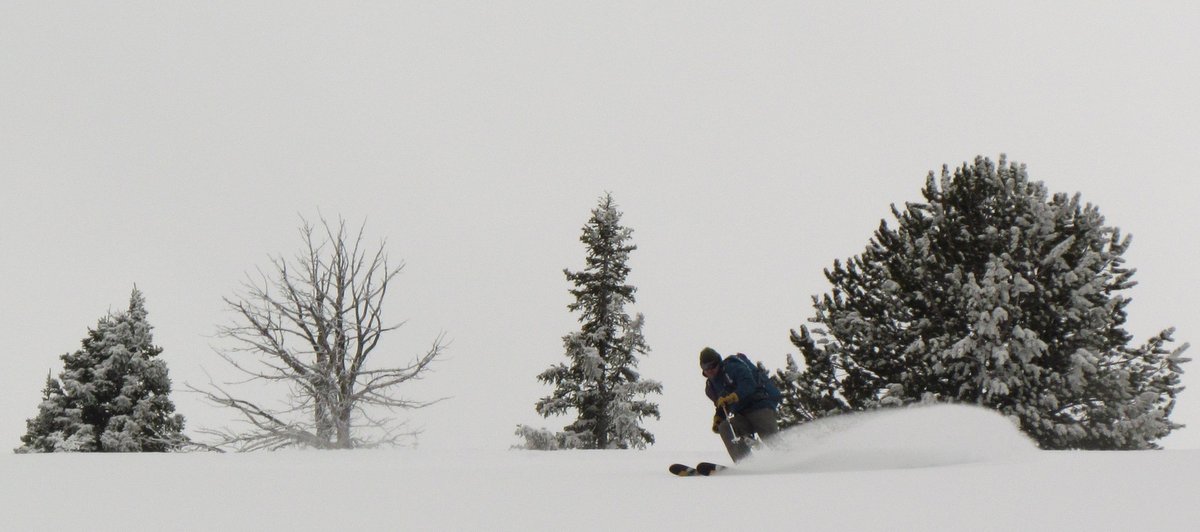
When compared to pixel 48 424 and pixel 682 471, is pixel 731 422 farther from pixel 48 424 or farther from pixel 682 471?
pixel 48 424

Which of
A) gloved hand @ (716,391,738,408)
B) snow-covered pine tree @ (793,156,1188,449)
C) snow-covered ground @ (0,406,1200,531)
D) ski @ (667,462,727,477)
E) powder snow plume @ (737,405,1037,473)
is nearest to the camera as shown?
snow-covered ground @ (0,406,1200,531)

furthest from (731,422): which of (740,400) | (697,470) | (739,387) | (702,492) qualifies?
(702,492)

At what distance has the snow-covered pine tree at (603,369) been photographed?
28953mm

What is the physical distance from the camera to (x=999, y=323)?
80.4 feet

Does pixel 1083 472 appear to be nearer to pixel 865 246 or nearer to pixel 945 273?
pixel 945 273

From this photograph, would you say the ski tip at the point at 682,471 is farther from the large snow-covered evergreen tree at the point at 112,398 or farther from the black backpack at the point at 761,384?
the large snow-covered evergreen tree at the point at 112,398

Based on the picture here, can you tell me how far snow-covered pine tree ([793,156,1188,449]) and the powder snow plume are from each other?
13769 millimetres

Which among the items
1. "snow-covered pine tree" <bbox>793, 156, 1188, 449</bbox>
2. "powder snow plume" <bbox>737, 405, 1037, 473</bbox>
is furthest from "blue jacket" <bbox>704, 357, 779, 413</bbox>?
"snow-covered pine tree" <bbox>793, 156, 1188, 449</bbox>

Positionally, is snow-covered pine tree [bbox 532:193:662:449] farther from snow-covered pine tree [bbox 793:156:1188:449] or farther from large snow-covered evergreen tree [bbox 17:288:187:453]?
large snow-covered evergreen tree [bbox 17:288:187:453]

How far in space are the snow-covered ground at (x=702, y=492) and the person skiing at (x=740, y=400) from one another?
0.34 m

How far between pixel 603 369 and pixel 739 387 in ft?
65.6

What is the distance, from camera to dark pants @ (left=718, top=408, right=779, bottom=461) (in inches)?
399

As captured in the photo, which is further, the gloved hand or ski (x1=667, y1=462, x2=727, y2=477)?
the gloved hand

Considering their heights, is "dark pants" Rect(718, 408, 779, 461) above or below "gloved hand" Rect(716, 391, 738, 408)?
below
